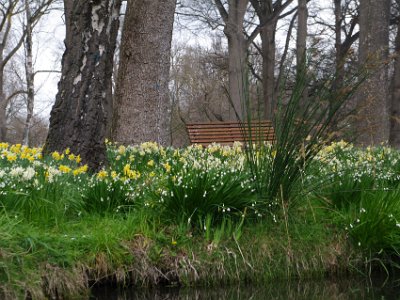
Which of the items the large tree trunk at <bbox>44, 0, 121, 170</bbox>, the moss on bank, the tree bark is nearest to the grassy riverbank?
the moss on bank

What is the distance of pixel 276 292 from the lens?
459 centimetres

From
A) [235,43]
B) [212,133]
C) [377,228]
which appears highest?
[235,43]

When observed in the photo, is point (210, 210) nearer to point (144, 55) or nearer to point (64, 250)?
point (64, 250)

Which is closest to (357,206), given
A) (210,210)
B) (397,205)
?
(397,205)

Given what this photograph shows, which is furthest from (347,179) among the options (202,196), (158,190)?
(158,190)

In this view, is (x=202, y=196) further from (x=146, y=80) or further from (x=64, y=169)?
(x=146, y=80)

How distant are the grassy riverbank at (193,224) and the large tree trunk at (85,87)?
68cm

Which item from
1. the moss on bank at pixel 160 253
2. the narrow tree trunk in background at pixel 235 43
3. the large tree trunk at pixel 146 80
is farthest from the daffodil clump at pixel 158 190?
the narrow tree trunk in background at pixel 235 43

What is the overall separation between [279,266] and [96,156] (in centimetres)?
247

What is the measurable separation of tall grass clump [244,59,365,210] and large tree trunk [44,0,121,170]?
6.46 feet

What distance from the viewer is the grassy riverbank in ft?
14.8

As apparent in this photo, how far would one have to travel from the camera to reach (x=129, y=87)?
9336 millimetres

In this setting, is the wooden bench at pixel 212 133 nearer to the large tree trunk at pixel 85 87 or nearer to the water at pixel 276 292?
the large tree trunk at pixel 85 87

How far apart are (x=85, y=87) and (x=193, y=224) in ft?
7.53
